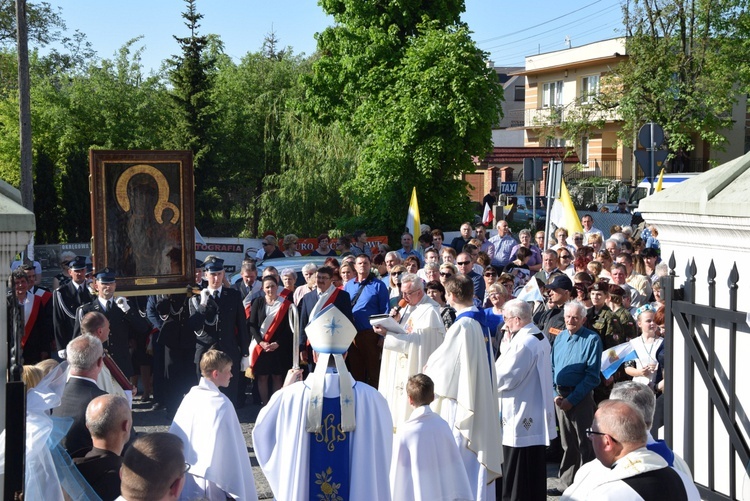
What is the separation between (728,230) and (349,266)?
7426 millimetres

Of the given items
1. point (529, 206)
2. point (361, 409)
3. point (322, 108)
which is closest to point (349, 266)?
point (361, 409)

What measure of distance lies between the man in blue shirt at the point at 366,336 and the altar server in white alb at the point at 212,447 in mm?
4926

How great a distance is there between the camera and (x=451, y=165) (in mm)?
25031

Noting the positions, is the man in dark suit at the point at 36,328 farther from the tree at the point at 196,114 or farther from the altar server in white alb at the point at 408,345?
the tree at the point at 196,114

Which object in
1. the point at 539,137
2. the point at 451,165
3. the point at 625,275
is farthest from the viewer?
the point at 539,137

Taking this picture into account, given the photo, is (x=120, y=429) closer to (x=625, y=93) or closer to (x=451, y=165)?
(x=451, y=165)

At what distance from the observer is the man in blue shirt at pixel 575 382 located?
7.87m

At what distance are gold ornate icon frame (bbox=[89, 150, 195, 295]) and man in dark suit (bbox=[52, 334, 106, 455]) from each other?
363 cm

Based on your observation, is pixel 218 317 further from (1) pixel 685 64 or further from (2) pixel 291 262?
(1) pixel 685 64

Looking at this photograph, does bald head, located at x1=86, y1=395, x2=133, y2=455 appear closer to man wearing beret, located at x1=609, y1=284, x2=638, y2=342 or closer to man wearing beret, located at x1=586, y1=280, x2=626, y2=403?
man wearing beret, located at x1=586, y1=280, x2=626, y2=403

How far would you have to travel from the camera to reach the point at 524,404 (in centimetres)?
739

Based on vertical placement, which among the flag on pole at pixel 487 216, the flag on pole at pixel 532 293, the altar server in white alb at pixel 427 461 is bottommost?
the altar server in white alb at pixel 427 461

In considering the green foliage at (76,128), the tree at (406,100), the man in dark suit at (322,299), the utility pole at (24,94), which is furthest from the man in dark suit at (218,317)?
the green foliage at (76,128)

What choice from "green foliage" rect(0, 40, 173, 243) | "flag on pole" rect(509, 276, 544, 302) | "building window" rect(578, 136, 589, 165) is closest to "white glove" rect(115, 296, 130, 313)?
"flag on pole" rect(509, 276, 544, 302)
